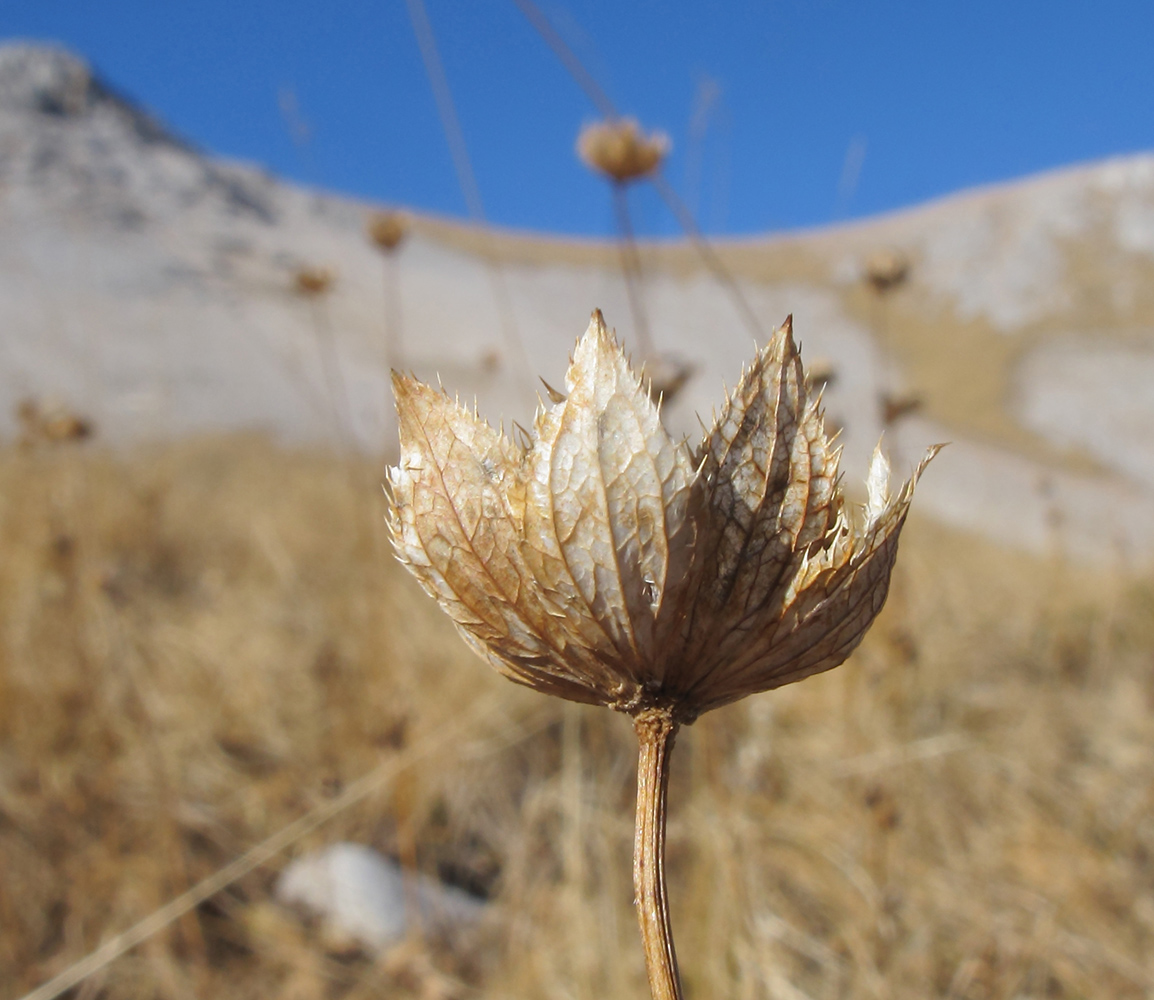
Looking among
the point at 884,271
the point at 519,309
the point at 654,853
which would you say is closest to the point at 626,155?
the point at 884,271

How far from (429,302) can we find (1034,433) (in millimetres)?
11974

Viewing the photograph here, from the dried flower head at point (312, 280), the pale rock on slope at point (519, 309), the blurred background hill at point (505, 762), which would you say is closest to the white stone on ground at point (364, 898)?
the blurred background hill at point (505, 762)

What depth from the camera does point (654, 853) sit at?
1.14 feet

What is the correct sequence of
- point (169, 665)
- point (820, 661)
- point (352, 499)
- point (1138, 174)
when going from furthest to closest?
1. point (1138, 174)
2. point (352, 499)
3. point (169, 665)
4. point (820, 661)

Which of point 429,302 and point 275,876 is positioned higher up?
point 429,302

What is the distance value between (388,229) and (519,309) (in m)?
15.8

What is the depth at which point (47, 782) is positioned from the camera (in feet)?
6.53

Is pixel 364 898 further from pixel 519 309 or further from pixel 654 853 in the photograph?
pixel 519 309

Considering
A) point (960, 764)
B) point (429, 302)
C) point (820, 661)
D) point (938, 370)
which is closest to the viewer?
point (820, 661)

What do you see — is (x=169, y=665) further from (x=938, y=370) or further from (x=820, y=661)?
(x=938, y=370)

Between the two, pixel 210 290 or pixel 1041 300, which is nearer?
pixel 210 290

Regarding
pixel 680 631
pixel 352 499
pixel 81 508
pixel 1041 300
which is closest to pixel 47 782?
pixel 81 508

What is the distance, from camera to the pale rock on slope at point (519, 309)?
1035 cm

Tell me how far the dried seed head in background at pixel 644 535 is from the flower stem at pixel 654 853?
20 mm
